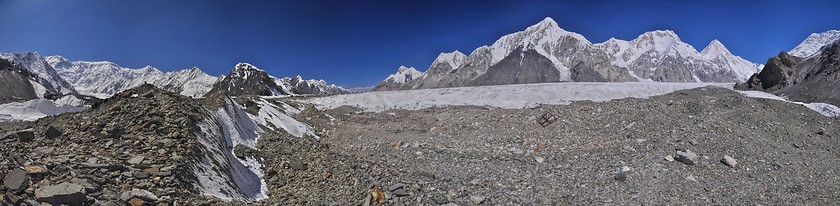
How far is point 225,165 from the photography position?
11.4 metres

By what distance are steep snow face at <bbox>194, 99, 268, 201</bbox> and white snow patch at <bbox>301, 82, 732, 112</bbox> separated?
75.7 ft

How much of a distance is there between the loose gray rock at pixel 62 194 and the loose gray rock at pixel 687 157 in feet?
54.8

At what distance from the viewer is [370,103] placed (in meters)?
43.4

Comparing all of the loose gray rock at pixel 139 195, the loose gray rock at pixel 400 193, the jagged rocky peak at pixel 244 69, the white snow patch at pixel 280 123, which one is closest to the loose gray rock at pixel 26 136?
the loose gray rock at pixel 139 195

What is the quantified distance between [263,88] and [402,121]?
13531cm

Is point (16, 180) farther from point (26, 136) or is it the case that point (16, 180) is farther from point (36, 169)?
point (26, 136)

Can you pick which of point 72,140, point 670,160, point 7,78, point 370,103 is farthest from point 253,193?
point 7,78

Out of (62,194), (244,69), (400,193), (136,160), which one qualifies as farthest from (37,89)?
(400,193)

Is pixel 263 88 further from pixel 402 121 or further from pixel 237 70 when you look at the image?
pixel 402 121

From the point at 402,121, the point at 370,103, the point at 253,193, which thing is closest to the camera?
the point at 253,193

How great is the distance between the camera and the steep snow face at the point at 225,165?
9805mm

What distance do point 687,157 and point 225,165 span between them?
50.0ft

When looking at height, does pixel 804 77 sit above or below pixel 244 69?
below

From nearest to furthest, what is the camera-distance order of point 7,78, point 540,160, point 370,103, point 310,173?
point 310,173
point 540,160
point 370,103
point 7,78
